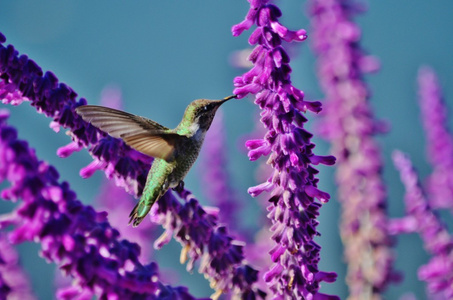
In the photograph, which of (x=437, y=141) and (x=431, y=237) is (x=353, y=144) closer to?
(x=437, y=141)

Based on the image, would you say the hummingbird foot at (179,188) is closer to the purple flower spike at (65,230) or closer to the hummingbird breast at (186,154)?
the hummingbird breast at (186,154)

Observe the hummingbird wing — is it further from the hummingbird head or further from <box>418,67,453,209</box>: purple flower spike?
→ <box>418,67,453,209</box>: purple flower spike

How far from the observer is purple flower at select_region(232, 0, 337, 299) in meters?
1.73

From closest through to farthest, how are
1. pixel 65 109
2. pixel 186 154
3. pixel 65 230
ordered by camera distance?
pixel 65 230 → pixel 65 109 → pixel 186 154

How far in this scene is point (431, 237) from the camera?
2502mm

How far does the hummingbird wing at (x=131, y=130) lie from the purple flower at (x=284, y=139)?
1.34 feet

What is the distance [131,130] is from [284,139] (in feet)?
1.92

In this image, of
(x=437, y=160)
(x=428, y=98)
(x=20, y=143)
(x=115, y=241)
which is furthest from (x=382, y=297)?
(x=20, y=143)

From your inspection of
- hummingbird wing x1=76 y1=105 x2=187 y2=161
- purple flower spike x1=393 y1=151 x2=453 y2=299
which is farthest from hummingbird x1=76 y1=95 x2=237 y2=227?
purple flower spike x1=393 y1=151 x2=453 y2=299

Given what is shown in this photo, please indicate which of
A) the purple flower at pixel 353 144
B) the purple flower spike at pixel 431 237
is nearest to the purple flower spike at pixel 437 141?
the purple flower at pixel 353 144

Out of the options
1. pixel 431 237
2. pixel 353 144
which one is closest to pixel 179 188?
pixel 431 237

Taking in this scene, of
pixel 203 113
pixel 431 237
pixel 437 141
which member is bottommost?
pixel 431 237

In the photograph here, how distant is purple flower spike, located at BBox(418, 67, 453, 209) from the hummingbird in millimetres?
1248

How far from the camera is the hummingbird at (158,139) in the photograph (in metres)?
1.98
